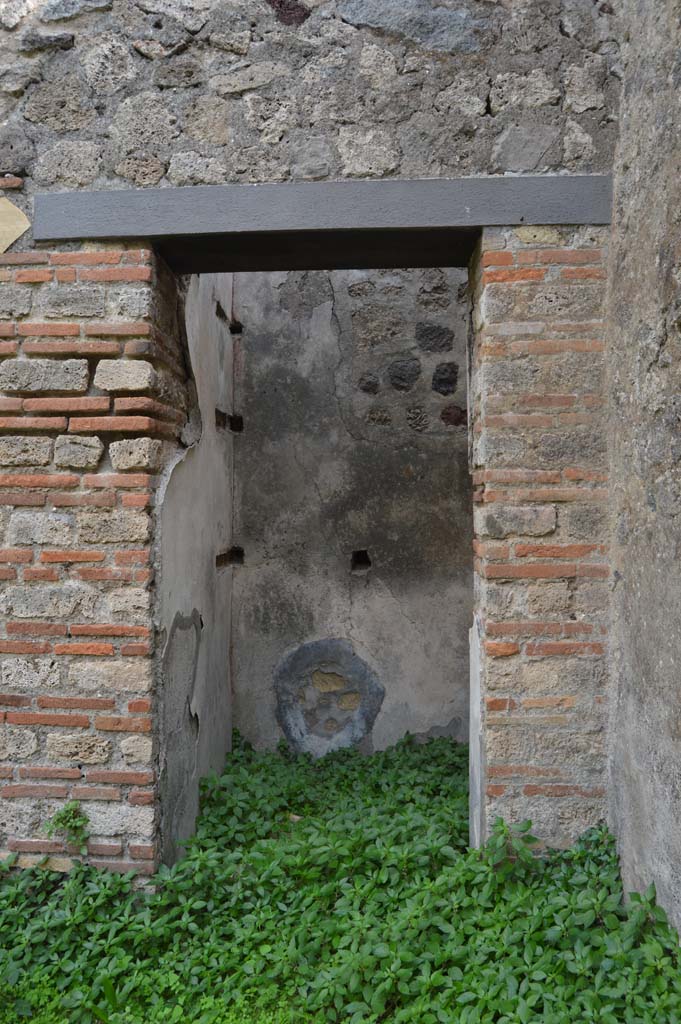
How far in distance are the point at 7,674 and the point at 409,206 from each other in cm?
235

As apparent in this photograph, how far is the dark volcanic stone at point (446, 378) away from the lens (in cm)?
448

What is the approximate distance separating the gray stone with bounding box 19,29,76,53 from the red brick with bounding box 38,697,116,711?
252cm

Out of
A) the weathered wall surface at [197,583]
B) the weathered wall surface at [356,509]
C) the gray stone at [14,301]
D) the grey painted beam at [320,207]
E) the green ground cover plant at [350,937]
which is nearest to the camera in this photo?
the green ground cover plant at [350,937]

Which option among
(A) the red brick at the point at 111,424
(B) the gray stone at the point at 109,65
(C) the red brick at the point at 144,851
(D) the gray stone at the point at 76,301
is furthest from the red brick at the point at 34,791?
(B) the gray stone at the point at 109,65

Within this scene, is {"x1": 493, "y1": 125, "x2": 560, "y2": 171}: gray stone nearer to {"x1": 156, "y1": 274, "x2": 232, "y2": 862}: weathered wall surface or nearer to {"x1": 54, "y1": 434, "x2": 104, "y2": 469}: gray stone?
{"x1": 156, "y1": 274, "x2": 232, "y2": 862}: weathered wall surface

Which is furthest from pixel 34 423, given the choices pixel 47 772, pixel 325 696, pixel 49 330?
pixel 325 696

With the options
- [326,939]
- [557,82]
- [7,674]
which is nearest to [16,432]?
[7,674]

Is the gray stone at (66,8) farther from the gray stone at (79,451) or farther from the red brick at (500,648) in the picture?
the red brick at (500,648)

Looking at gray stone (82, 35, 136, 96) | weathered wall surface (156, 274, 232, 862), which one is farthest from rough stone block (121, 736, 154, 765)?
gray stone (82, 35, 136, 96)

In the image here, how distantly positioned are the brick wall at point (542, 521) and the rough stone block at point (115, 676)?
4.26 ft

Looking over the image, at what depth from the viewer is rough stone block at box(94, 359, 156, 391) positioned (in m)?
2.72

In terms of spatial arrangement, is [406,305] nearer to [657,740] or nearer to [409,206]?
[409,206]

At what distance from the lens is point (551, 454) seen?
105 inches

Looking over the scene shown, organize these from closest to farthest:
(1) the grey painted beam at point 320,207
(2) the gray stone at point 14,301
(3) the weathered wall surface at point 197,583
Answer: (1) the grey painted beam at point 320,207
(2) the gray stone at point 14,301
(3) the weathered wall surface at point 197,583
